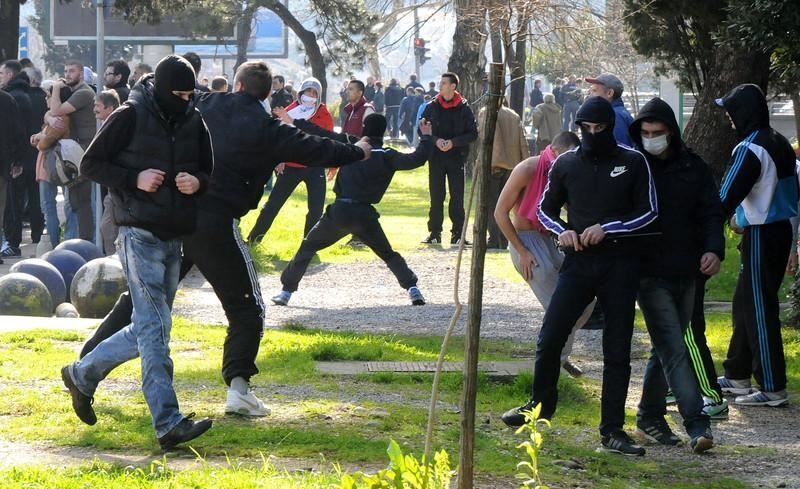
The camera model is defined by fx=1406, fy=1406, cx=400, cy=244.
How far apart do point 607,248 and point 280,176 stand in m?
10.1

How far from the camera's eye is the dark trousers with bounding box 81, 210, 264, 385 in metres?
7.79

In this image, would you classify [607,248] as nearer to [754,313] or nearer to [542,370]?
[542,370]

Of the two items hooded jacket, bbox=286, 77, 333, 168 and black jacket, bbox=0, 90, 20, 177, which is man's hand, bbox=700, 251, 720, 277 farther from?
black jacket, bbox=0, 90, 20, 177

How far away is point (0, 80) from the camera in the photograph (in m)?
17.2

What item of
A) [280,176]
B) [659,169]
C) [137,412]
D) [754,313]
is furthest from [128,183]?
[280,176]

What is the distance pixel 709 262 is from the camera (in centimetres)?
768

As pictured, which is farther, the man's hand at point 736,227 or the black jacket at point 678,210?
the man's hand at point 736,227

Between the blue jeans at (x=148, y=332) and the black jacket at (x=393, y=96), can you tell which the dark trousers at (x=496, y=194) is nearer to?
the blue jeans at (x=148, y=332)

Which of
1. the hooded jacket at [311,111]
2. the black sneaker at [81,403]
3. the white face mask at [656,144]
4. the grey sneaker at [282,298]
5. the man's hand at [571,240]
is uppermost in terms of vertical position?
the white face mask at [656,144]

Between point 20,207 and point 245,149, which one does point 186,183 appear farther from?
point 20,207

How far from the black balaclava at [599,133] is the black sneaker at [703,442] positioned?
160 cm

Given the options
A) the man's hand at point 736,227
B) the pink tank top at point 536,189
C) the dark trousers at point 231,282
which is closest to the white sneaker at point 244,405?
the dark trousers at point 231,282

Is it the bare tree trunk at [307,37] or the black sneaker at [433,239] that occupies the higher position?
the bare tree trunk at [307,37]

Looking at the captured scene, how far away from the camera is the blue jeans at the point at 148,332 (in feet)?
23.0
